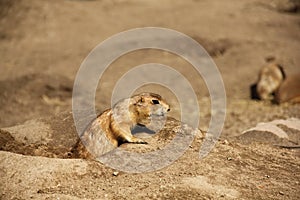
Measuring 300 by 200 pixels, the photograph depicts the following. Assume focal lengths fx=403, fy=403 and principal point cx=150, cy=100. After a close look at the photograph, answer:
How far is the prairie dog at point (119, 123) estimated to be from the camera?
4.40 meters

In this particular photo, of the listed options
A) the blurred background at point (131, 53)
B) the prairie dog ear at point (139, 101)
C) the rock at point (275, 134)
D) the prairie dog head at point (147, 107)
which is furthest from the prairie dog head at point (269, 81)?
the prairie dog ear at point (139, 101)

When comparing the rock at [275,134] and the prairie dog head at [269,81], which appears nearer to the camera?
the rock at [275,134]

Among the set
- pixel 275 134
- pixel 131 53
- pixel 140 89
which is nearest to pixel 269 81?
pixel 140 89

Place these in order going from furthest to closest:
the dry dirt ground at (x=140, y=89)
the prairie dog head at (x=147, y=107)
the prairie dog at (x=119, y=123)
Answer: the prairie dog head at (x=147, y=107) < the prairie dog at (x=119, y=123) < the dry dirt ground at (x=140, y=89)

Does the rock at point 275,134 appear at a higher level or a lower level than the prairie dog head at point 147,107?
lower

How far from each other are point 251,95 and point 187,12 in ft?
19.5

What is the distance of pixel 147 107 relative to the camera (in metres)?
4.57

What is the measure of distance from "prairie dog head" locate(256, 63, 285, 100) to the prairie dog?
205 inches

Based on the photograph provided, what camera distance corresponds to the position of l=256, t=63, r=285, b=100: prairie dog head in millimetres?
9281

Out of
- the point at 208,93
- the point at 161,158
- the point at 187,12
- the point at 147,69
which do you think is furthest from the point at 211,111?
the point at 187,12

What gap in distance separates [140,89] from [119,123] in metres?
5.28

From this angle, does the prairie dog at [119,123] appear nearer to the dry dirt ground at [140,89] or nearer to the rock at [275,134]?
the dry dirt ground at [140,89]

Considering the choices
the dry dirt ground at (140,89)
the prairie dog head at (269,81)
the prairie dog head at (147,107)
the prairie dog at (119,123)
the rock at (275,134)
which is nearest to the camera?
the dry dirt ground at (140,89)

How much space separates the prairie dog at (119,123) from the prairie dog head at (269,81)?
5199 mm
